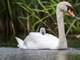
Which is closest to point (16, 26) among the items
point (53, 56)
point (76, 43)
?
point (76, 43)

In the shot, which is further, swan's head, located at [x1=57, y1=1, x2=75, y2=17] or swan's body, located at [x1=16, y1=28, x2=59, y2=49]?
swan's head, located at [x1=57, y1=1, x2=75, y2=17]

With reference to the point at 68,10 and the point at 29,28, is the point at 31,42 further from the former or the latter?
the point at 29,28

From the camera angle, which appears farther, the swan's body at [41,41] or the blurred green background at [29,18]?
the blurred green background at [29,18]

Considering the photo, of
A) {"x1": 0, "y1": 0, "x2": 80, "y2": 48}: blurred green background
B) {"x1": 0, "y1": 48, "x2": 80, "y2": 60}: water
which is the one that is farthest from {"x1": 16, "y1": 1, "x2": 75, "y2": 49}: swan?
{"x1": 0, "y1": 0, "x2": 80, "y2": 48}: blurred green background

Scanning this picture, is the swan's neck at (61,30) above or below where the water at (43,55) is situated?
above

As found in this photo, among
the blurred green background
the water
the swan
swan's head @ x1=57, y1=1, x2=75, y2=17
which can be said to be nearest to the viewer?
the water

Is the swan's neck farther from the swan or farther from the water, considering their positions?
the water

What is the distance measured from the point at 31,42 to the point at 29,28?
3.01 meters

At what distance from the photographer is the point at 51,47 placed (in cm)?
985

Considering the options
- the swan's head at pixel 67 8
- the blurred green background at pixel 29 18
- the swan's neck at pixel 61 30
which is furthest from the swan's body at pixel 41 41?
the blurred green background at pixel 29 18

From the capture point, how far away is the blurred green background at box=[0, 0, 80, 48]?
13000 millimetres

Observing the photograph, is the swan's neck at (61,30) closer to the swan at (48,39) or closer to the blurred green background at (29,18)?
the swan at (48,39)

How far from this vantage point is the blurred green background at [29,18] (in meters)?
13.0

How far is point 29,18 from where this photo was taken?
1343 centimetres
